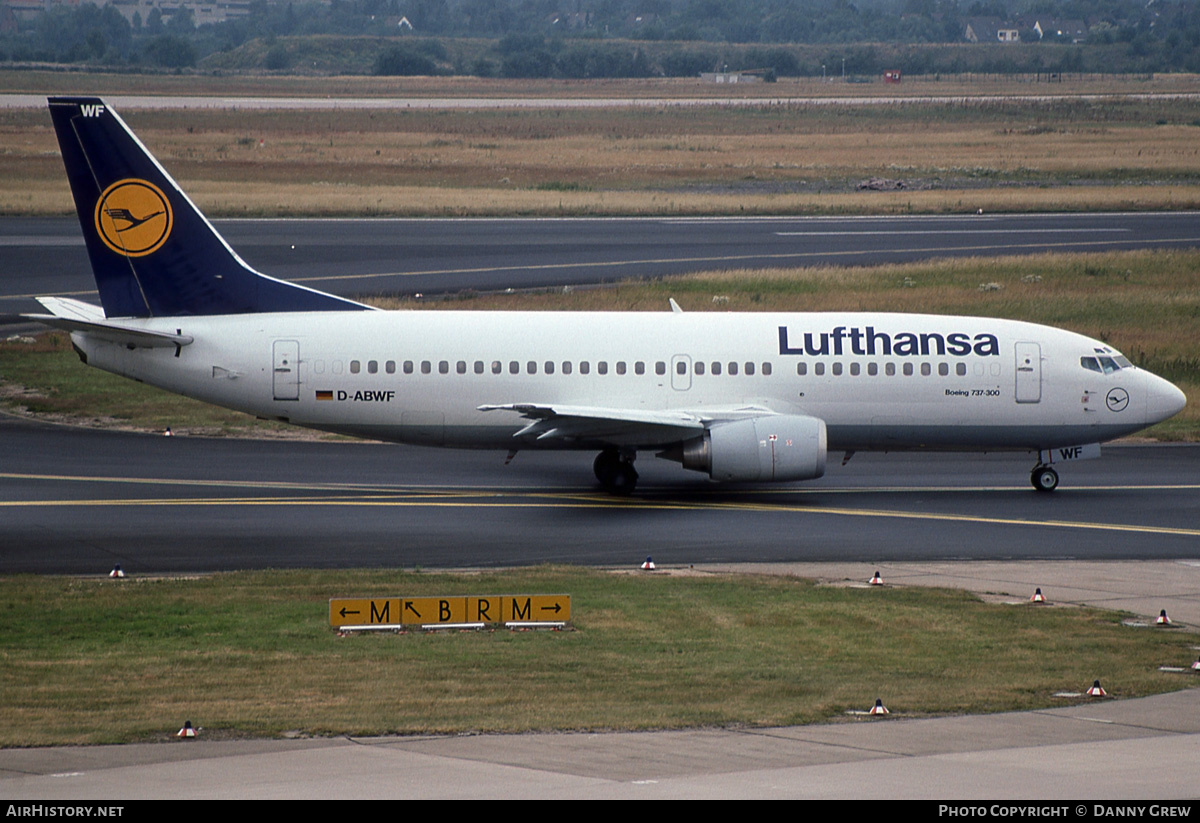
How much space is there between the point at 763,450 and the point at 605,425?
11.1 feet

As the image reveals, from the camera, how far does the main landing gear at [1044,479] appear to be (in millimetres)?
34125

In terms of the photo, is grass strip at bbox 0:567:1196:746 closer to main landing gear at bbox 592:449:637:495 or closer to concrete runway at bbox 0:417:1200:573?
concrete runway at bbox 0:417:1200:573

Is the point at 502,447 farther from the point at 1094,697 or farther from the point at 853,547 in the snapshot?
the point at 1094,697

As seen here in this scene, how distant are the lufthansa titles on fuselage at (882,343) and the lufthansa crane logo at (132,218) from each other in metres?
14.0

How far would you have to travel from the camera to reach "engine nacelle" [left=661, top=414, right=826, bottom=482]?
102 feet

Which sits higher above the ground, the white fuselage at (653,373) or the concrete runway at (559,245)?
the concrete runway at (559,245)

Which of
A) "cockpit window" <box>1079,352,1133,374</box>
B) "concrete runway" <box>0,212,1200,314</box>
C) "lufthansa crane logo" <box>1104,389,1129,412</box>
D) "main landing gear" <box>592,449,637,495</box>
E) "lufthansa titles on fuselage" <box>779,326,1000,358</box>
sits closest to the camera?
"main landing gear" <box>592,449,637,495</box>

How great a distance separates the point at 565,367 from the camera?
32750 millimetres

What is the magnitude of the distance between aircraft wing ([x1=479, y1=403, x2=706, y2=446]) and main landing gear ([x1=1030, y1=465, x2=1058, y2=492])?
27.3ft

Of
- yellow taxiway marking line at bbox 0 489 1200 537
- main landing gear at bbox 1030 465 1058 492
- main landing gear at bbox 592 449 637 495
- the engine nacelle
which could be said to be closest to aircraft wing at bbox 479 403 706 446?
main landing gear at bbox 592 449 637 495

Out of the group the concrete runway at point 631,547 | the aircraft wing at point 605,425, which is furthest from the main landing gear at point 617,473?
the concrete runway at point 631,547

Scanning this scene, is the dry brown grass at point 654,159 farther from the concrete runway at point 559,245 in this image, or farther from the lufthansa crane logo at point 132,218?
the lufthansa crane logo at point 132,218

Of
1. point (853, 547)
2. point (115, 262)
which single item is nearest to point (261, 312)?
point (115, 262)

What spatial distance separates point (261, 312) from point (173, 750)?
1884cm
